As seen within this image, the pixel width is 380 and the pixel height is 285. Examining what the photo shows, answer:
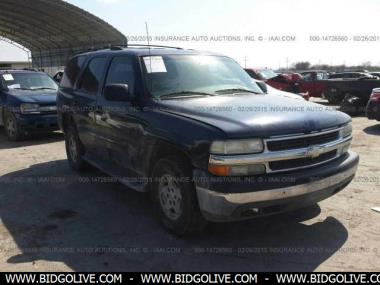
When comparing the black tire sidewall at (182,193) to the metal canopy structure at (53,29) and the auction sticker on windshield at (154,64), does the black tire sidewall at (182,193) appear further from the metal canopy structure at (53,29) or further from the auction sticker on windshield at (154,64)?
the metal canopy structure at (53,29)

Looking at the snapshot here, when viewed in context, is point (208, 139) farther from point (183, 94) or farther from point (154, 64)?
point (154, 64)

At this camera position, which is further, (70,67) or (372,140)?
(372,140)

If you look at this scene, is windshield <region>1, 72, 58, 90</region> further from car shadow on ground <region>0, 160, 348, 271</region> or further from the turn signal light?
the turn signal light

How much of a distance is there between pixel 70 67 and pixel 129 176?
3.04 meters

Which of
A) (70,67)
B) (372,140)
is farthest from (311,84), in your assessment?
(70,67)

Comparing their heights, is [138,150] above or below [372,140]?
above

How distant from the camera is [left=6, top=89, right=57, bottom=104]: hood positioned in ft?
33.3

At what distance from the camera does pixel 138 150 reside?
4723mm

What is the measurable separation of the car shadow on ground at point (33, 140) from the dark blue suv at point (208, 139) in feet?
15.6

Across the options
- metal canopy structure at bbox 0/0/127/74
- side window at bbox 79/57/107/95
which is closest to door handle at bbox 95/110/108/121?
side window at bbox 79/57/107/95

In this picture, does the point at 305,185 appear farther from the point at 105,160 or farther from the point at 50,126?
the point at 50,126

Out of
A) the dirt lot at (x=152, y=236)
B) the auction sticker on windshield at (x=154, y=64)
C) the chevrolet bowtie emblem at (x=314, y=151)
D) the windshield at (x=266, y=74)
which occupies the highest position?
the auction sticker on windshield at (x=154, y=64)


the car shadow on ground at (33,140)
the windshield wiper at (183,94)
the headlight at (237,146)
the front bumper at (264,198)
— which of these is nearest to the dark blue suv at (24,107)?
the car shadow on ground at (33,140)

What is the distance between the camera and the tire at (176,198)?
3994mm
